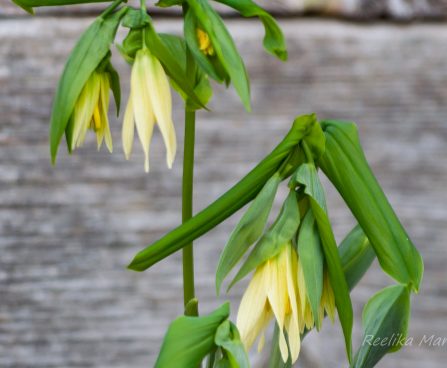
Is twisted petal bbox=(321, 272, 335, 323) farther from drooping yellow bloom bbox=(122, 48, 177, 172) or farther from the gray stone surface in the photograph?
the gray stone surface

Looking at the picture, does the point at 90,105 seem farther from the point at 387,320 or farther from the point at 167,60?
the point at 387,320

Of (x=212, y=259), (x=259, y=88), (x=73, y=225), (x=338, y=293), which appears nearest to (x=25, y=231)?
(x=73, y=225)

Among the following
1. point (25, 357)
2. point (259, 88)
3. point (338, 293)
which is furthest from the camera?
point (259, 88)

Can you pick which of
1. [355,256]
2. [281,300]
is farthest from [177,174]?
[281,300]

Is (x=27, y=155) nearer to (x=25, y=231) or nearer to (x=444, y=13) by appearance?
(x=25, y=231)

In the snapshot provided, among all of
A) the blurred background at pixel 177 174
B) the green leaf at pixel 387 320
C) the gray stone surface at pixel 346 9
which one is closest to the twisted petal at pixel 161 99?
the green leaf at pixel 387 320

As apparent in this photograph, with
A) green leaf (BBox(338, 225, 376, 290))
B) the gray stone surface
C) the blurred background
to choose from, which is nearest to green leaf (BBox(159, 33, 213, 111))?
green leaf (BBox(338, 225, 376, 290))

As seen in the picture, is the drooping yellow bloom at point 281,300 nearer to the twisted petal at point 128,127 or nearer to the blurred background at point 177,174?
the twisted petal at point 128,127
